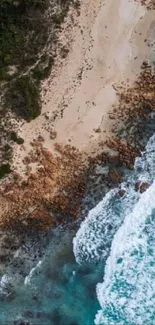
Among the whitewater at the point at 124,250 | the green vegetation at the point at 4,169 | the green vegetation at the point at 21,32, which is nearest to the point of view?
the green vegetation at the point at 21,32

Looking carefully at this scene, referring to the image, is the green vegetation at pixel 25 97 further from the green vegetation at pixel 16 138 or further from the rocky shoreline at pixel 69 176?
the rocky shoreline at pixel 69 176

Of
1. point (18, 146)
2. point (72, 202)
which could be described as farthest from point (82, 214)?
point (18, 146)

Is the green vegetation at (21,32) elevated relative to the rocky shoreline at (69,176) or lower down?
elevated

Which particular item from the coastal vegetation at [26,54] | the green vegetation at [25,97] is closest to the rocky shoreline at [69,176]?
the green vegetation at [25,97]

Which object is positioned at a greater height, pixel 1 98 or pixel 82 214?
pixel 1 98

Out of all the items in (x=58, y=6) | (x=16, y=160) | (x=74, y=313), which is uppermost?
(x=58, y=6)

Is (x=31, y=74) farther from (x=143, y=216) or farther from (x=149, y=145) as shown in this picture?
(x=143, y=216)

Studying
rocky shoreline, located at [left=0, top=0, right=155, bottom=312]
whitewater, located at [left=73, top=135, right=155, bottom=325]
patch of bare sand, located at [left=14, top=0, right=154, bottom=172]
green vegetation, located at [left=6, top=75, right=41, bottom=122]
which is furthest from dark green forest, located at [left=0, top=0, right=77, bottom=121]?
whitewater, located at [left=73, top=135, right=155, bottom=325]
